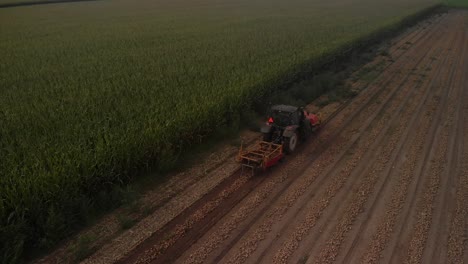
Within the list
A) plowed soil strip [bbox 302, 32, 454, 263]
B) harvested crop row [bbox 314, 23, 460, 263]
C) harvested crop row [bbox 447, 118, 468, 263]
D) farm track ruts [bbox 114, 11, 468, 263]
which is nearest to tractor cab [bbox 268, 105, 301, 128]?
farm track ruts [bbox 114, 11, 468, 263]

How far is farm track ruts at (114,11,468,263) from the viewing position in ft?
27.0

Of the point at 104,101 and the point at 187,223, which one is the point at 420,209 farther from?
the point at 104,101

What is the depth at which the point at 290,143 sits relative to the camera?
484 inches

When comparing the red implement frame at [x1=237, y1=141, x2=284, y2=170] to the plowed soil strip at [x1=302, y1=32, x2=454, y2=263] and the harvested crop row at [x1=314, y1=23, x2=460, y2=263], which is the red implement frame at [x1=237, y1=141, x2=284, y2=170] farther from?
the harvested crop row at [x1=314, y1=23, x2=460, y2=263]

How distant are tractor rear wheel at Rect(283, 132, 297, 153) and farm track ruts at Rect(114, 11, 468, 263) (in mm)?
385

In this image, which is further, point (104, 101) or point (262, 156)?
point (104, 101)

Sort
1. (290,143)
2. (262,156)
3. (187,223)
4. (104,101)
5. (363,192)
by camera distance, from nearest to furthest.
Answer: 1. (187,223)
2. (363,192)
3. (262,156)
4. (290,143)
5. (104,101)

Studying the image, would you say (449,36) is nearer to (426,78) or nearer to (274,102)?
(426,78)

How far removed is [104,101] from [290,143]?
682cm

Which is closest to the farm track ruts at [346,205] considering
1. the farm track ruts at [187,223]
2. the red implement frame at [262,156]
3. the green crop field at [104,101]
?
the farm track ruts at [187,223]

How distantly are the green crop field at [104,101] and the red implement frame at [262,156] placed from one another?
6.67ft

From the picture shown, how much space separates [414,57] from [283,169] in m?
22.9

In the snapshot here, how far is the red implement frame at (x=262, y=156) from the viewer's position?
36.8ft

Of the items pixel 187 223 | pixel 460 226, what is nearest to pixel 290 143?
pixel 187 223
